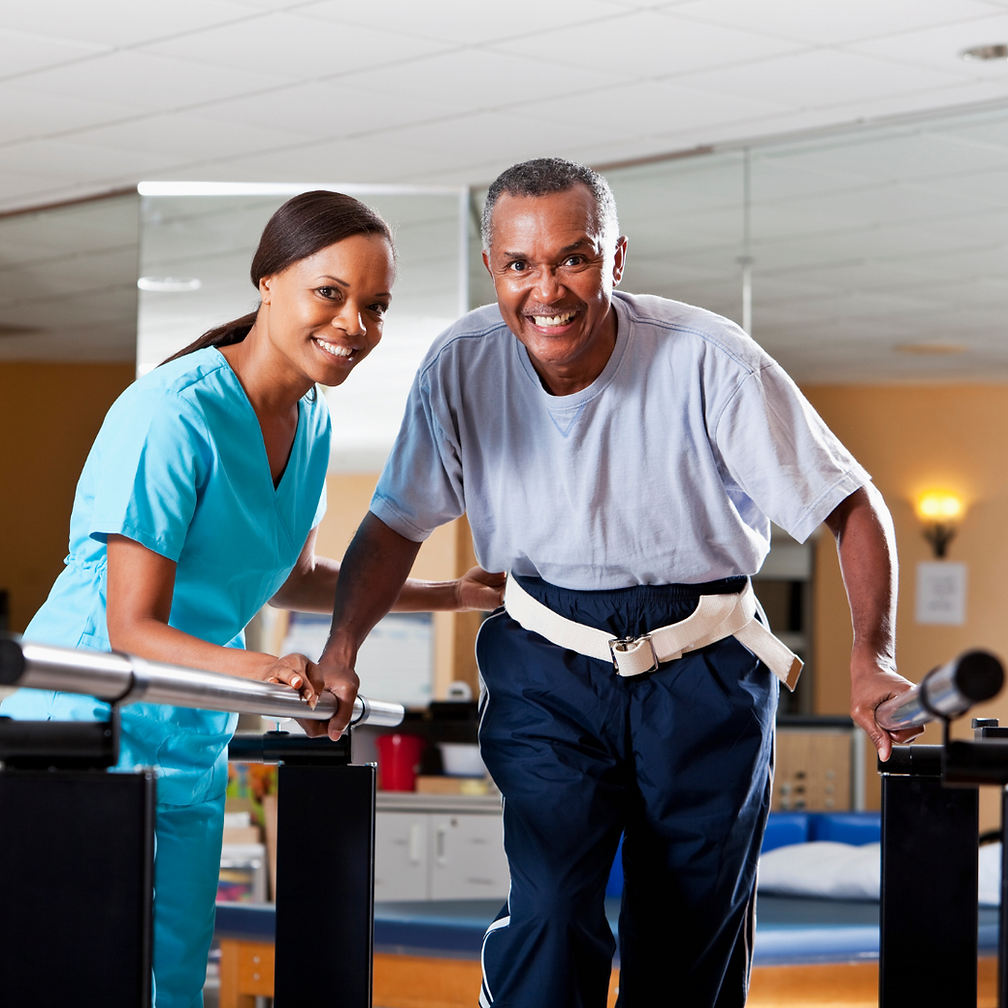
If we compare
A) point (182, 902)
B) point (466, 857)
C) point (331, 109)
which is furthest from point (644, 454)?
point (466, 857)

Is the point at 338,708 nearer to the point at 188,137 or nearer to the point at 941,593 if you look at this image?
the point at 188,137

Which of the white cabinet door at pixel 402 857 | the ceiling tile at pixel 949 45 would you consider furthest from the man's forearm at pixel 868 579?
the white cabinet door at pixel 402 857

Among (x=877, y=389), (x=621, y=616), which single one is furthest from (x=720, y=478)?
(x=877, y=389)

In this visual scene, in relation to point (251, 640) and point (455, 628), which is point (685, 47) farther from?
point (251, 640)

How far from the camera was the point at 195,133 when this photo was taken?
16.6 feet

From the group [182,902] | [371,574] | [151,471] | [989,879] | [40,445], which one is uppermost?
[40,445]

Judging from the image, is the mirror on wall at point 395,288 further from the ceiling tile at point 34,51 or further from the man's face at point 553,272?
the man's face at point 553,272

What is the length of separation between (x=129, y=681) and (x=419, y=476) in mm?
1000

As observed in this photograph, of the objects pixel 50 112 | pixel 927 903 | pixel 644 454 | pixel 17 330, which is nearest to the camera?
pixel 927 903

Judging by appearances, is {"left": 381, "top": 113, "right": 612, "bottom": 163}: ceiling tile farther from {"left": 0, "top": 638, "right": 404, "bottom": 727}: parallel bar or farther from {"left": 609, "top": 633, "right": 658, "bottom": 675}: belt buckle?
{"left": 0, "top": 638, "right": 404, "bottom": 727}: parallel bar

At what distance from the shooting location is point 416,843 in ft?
17.0

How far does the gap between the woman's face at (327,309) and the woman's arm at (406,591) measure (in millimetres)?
403

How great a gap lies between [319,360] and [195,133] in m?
3.52

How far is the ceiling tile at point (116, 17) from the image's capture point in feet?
13.0
